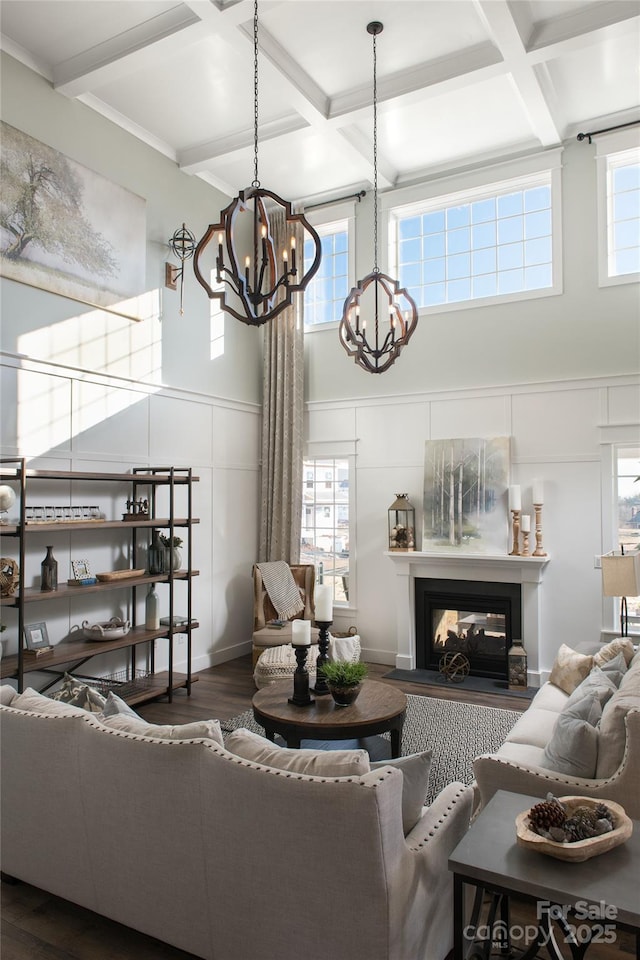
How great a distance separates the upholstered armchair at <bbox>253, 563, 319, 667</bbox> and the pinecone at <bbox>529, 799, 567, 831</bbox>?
3.57 meters

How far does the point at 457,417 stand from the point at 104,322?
10.7 ft

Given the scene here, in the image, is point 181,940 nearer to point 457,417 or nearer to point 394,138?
point 457,417

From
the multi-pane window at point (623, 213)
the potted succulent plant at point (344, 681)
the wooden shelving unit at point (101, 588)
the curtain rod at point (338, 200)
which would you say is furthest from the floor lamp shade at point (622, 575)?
the curtain rod at point (338, 200)

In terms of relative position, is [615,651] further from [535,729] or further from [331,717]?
[331,717]

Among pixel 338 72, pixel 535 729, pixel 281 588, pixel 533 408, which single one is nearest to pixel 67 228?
pixel 338 72

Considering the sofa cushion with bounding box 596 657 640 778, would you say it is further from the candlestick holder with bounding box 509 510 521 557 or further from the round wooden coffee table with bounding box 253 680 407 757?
the candlestick holder with bounding box 509 510 521 557

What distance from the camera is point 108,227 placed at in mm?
5098

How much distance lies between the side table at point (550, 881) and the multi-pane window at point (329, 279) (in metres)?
5.72

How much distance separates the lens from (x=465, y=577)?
5.86m

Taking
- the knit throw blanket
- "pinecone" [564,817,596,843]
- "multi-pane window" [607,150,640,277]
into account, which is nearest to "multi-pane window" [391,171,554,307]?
"multi-pane window" [607,150,640,277]

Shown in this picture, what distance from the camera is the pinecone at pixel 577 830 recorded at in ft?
5.78

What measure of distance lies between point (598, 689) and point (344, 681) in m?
1.31

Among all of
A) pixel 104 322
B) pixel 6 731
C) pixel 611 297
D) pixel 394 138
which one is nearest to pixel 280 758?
pixel 6 731

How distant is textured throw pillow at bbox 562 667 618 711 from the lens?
289 cm
